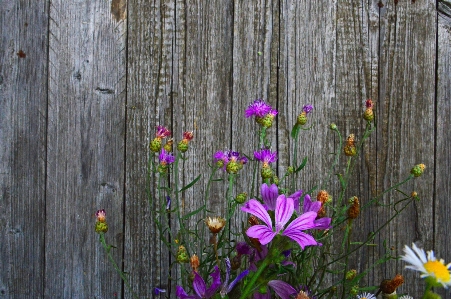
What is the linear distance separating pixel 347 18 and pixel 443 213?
63 cm

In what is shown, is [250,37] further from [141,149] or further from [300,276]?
[300,276]

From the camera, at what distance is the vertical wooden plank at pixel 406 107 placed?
1613 mm

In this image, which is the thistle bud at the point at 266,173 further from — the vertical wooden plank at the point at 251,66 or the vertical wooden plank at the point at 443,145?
the vertical wooden plank at the point at 443,145

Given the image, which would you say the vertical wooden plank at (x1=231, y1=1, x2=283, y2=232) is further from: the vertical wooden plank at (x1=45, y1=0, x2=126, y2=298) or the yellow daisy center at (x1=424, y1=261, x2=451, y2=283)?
the yellow daisy center at (x1=424, y1=261, x2=451, y2=283)

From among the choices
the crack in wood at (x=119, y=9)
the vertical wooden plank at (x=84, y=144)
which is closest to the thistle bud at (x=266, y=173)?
the vertical wooden plank at (x=84, y=144)

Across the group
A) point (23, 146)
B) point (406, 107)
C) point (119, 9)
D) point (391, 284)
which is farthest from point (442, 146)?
point (23, 146)

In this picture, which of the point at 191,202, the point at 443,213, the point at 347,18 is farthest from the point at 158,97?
the point at 443,213

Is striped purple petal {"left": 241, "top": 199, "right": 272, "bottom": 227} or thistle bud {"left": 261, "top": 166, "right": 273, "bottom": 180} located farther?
thistle bud {"left": 261, "top": 166, "right": 273, "bottom": 180}

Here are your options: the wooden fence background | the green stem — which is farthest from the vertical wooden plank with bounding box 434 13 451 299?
the green stem

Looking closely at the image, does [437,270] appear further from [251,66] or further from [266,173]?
[251,66]

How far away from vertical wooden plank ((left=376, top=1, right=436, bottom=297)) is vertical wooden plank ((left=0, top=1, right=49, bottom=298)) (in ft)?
3.18

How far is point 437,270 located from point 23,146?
1.22 metres

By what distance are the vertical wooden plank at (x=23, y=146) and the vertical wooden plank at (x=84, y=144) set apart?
0.09ft

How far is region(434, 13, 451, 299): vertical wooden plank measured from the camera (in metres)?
1.62
